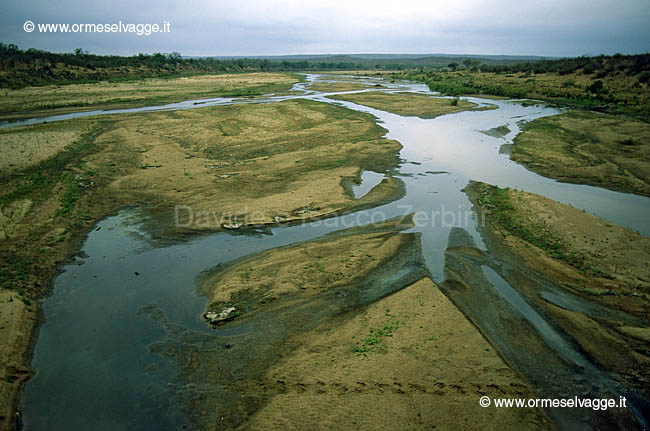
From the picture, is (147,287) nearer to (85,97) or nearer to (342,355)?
(342,355)

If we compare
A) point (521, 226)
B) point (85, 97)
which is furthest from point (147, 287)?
point (85, 97)

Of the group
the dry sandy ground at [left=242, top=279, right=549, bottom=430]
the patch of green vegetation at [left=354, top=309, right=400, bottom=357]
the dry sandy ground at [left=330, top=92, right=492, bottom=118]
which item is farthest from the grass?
the patch of green vegetation at [left=354, top=309, right=400, bottom=357]

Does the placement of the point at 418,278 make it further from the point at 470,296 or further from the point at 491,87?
the point at 491,87

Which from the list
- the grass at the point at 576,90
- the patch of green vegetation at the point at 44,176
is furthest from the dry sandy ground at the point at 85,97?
the grass at the point at 576,90

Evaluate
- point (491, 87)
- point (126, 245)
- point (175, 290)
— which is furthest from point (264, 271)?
point (491, 87)

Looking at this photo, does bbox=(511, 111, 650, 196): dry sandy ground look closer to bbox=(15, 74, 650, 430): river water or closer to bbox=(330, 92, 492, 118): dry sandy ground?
bbox=(15, 74, 650, 430): river water
